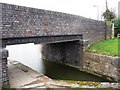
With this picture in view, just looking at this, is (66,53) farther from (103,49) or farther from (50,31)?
(50,31)

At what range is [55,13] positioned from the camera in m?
13.2

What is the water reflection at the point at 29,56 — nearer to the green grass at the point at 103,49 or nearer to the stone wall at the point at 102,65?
the stone wall at the point at 102,65

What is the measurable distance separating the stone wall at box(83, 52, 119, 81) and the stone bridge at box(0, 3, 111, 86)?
34.3 inches

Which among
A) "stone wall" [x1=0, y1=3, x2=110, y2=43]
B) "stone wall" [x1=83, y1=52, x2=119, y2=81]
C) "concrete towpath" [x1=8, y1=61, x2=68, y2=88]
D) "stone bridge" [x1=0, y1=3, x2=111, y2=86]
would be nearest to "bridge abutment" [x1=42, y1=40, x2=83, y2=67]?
"stone bridge" [x1=0, y1=3, x2=111, y2=86]

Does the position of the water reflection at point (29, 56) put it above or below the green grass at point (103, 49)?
below

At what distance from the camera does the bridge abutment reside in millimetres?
16531

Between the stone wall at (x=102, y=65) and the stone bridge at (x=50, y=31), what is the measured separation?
872 millimetres

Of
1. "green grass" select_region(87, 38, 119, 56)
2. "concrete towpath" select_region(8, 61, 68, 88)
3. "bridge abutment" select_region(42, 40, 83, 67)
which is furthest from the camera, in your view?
"bridge abutment" select_region(42, 40, 83, 67)

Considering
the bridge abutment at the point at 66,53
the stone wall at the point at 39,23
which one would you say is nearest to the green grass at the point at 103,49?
the stone wall at the point at 39,23

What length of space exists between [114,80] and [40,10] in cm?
621

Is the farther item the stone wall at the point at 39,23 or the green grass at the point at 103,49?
the green grass at the point at 103,49

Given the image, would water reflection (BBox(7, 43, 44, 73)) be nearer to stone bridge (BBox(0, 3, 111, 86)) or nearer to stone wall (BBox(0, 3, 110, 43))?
stone bridge (BBox(0, 3, 111, 86))

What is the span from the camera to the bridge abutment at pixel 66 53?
54.2 feet

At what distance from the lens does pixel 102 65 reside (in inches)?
567
